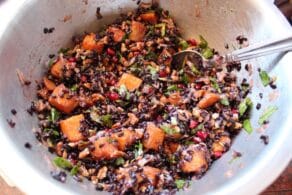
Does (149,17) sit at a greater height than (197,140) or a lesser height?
greater

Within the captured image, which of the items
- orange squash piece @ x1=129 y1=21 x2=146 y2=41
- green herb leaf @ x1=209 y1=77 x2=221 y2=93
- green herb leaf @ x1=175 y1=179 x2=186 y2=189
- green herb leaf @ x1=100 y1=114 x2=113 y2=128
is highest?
orange squash piece @ x1=129 y1=21 x2=146 y2=41

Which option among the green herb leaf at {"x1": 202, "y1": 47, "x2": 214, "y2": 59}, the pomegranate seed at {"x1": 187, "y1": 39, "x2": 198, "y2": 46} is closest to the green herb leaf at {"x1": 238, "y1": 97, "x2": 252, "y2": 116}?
the green herb leaf at {"x1": 202, "y1": 47, "x2": 214, "y2": 59}

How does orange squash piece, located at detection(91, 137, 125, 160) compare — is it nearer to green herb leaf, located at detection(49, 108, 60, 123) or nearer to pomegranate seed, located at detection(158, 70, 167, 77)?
green herb leaf, located at detection(49, 108, 60, 123)

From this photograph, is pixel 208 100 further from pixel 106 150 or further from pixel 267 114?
pixel 106 150

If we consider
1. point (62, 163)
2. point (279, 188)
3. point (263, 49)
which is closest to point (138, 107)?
point (62, 163)

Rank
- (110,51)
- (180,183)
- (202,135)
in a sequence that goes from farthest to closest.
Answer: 1. (110,51)
2. (202,135)
3. (180,183)

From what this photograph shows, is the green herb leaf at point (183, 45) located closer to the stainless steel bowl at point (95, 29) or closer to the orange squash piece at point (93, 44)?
the stainless steel bowl at point (95, 29)

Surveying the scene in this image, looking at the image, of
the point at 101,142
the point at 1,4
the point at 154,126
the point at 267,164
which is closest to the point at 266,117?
the point at 267,164
